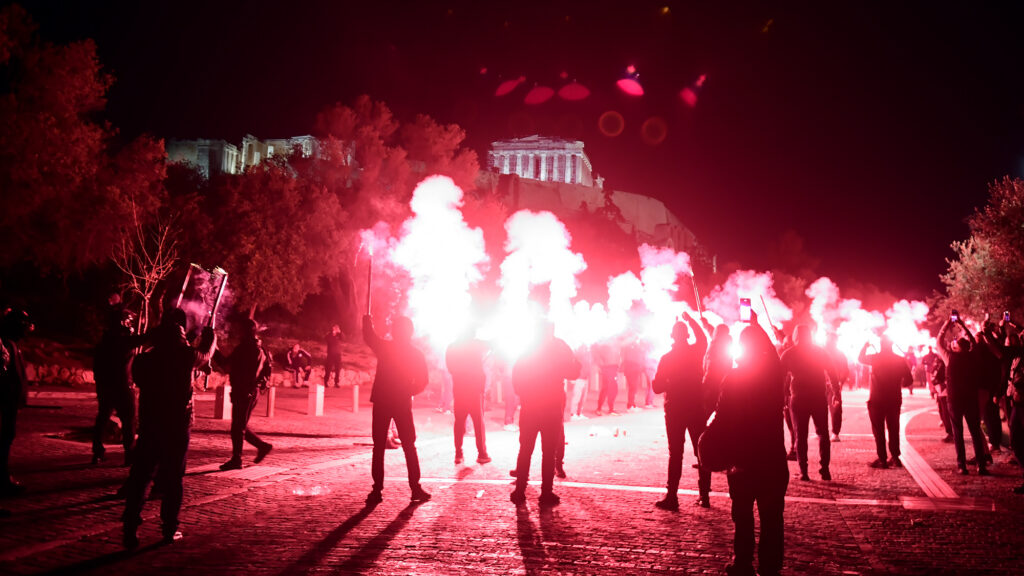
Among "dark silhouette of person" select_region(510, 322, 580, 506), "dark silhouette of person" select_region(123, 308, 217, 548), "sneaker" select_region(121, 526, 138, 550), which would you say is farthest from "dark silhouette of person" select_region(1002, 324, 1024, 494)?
"sneaker" select_region(121, 526, 138, 550)

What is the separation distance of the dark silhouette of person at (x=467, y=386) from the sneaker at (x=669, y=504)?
146 inches

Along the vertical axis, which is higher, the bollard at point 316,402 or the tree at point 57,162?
the tree at point 57,162

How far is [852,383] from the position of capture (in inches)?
1730

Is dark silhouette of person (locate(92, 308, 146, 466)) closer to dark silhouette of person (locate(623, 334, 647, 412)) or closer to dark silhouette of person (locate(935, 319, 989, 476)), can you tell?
dark silhouette of person (locate(935, 319, 989, 476))

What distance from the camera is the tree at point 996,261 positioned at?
86.6 feet

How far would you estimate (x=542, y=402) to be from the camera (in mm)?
8492

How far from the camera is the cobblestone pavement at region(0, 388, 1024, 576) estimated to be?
18.7 feet

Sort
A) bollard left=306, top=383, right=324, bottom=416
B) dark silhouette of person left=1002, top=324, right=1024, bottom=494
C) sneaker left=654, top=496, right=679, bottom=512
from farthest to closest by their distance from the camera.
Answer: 1. bollard left=306, top=383, right=324, bottom=416
2. dark silhouette of person left=1002, top=324, right=1024, bottom=494
3. sneaker left=654, top=496, right=679, bottom=512

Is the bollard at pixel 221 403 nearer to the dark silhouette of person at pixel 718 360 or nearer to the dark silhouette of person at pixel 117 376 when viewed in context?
the dark silhouette of person at pixel 117 376

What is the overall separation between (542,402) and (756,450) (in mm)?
3336

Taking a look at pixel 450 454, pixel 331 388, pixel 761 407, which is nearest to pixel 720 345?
pixel 761 407

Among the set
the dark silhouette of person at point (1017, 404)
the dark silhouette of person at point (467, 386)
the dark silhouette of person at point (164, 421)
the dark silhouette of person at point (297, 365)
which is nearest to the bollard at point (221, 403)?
the dark silhouette of person at point (467, 386)

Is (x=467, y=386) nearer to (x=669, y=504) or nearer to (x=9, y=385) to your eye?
(x=669, y=504)

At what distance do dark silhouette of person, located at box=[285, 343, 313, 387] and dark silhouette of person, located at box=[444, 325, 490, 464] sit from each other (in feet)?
51.5
